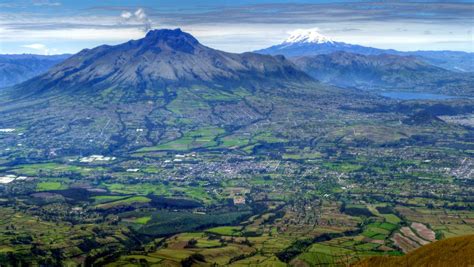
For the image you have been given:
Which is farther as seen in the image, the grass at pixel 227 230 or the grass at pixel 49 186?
the grass at pixel 49 186

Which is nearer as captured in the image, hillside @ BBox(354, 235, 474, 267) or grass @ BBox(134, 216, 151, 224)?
hillside @ BBox(354, 235, 474, 267)

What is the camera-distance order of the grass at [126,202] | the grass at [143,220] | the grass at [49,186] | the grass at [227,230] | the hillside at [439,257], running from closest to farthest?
1. the hillside at [439,257]
2. the grass at [227,230]
3. the grass at [143,220]
4. the grass at [126,202]
5. the grass at [49,186]

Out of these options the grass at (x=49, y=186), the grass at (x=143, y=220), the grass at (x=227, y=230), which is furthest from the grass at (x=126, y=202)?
the grass at (x=227, y=230)

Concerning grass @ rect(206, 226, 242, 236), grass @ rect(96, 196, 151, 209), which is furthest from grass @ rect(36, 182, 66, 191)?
grass @ rect(206, 226, 242, 236)

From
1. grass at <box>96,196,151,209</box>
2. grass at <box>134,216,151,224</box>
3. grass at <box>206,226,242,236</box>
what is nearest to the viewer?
grass at <box>206,226,242,236</box>

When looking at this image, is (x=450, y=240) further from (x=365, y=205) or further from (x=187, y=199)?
(x=187, y=199)

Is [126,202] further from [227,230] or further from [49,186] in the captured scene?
[227,230]

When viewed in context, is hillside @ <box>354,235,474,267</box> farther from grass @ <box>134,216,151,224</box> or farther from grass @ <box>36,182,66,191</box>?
grass @ <box>36,182,66,191</box>

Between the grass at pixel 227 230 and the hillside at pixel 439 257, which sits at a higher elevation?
the hillside at pixel 439 257

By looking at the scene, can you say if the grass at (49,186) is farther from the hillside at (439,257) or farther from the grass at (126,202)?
the hillside at (439,257)
